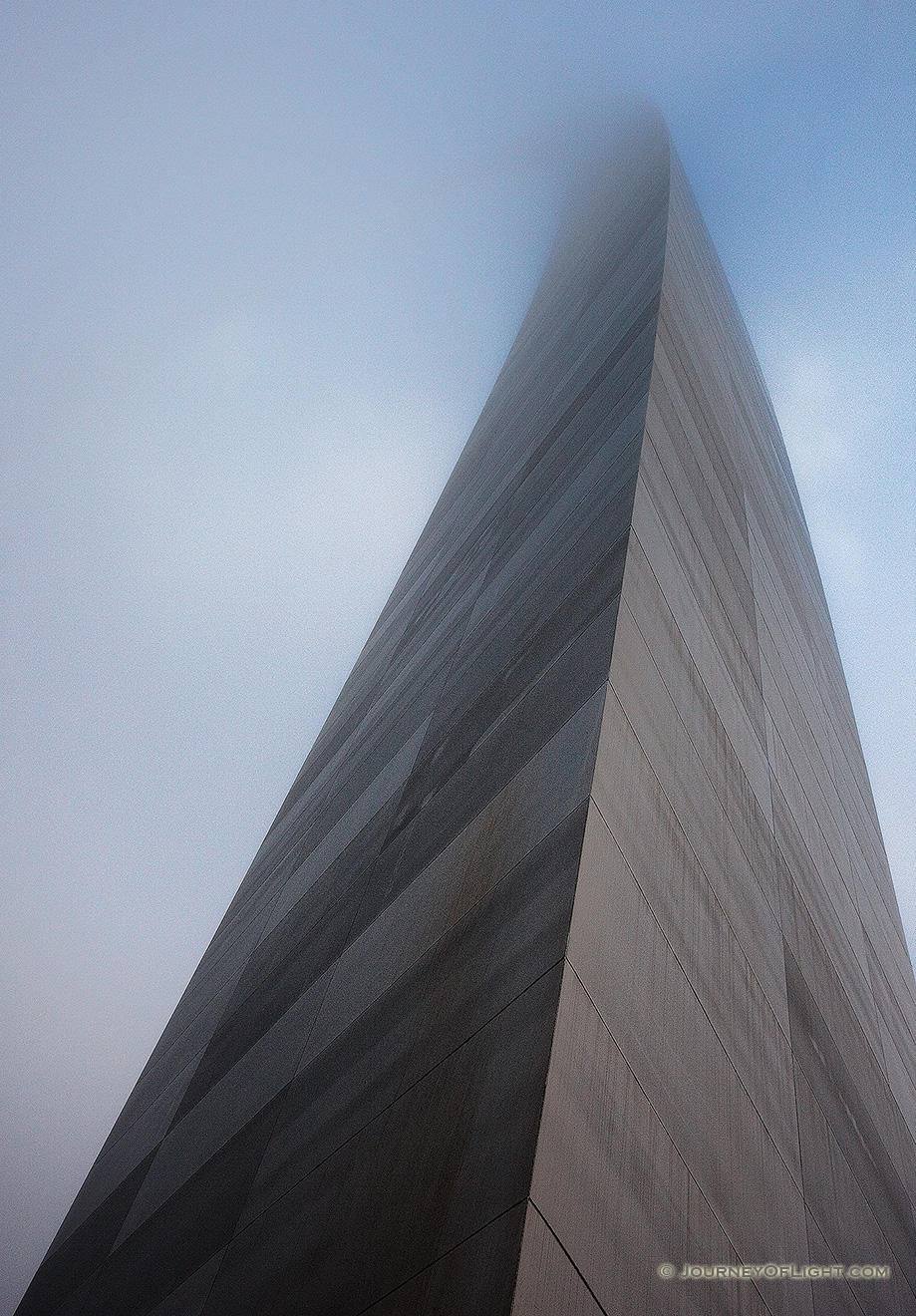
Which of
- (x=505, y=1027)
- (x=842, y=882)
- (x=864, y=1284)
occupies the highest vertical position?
(x=842, y=882)

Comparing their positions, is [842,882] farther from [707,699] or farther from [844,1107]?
[707,699]

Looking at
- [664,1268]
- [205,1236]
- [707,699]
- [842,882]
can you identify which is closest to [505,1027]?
[664,1268]

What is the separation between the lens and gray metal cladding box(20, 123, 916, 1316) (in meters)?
5.07

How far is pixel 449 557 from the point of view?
19.4m

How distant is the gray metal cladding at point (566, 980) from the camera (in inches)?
200

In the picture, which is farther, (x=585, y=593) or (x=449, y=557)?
(x=449, y=557)

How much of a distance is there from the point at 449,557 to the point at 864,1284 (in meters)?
13.9

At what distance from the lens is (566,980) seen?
17.1 feet

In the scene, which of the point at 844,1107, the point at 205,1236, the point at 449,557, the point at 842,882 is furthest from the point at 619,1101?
the point at 449,557

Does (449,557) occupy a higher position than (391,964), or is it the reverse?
(449,557)

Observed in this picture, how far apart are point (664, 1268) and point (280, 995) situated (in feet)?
20.2

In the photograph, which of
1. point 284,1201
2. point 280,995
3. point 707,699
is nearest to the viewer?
point 284,1201

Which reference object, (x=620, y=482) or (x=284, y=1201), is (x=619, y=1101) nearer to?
(x=284, y=1201)

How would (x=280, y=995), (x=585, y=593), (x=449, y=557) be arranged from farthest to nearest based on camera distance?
(x=449, y=557) < (x=280, y=995) < (x=585, y=593)
